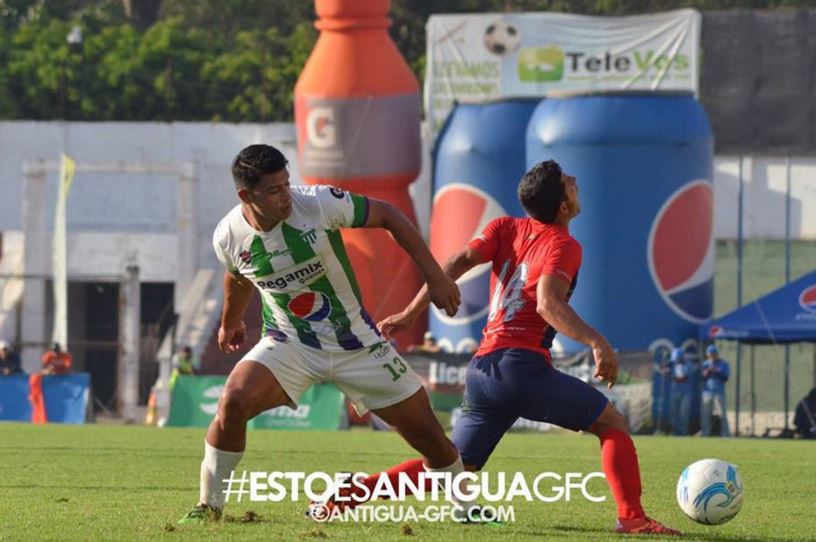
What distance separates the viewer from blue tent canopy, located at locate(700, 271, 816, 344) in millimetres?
27438

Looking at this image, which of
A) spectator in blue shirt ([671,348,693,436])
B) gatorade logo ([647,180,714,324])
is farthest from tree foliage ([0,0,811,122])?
spectator in blue shirt ([671,348,693,436])

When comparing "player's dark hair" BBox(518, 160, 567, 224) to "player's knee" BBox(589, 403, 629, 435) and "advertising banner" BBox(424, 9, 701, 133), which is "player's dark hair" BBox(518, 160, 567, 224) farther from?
"advertising banner" BBox(424, 9, 701, 133)

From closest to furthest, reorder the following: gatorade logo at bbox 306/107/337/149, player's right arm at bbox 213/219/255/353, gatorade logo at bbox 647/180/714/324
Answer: player's right arm at bbox 213/219/255/353
gatorade logo at bbox 647/180/714/324
gatorade logo at bbox 306/107/337/149

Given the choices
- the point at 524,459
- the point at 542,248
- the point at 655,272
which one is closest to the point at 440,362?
the point at 655,272

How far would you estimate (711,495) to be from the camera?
9109 mm

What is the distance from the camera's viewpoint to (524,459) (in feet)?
54.4

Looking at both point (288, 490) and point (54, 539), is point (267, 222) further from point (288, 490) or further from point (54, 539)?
point (288, 490)

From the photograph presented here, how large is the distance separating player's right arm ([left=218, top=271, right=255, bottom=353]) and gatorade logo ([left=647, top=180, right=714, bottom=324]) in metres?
20.8

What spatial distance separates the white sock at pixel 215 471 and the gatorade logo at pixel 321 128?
25389 mm

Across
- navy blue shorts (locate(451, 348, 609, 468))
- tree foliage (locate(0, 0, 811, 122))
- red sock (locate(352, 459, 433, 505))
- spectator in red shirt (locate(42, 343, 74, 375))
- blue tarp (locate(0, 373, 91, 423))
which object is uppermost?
tree foliage (locate(0, 0, 811, 122))

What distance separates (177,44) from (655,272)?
26579mm

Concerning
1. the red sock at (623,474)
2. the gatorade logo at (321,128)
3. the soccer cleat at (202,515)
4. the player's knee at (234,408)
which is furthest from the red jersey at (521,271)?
the gatorade logo at (321,128)

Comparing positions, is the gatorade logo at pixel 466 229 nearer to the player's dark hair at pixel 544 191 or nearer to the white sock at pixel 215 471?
the player's dark hair at pixel 544 191

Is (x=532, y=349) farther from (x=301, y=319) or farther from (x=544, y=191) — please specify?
(x=301, y=319)
